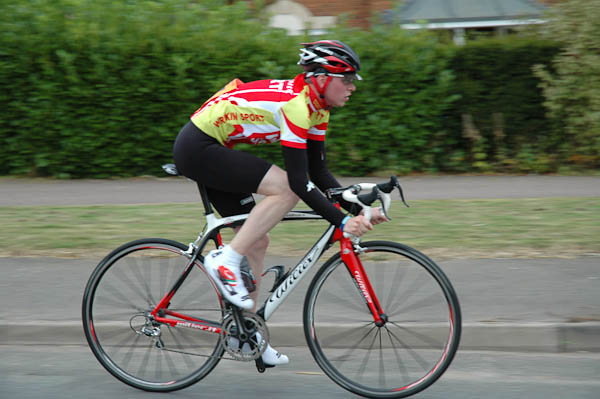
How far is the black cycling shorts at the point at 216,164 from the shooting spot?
379 centimetres

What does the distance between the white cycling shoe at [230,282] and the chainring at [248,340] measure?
0.36ft

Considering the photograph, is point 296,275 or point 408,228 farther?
point 408,228

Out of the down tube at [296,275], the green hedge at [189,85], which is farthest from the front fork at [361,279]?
the green hedge at [189,85]

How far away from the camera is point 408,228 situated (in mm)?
7500

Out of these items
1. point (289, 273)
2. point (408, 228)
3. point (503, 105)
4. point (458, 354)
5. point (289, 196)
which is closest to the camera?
point (289, 196)

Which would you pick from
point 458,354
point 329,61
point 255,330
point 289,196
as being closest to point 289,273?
point 255,330

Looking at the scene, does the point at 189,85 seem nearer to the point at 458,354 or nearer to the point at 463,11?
the point at 458,354

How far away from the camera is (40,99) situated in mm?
10789

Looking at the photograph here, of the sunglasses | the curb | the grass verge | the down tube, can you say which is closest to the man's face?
the sunglasses

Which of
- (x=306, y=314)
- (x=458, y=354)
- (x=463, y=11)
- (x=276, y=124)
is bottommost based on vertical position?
(x=463, y=11)

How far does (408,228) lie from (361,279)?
369 cm

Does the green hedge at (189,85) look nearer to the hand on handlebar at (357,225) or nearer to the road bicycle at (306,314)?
the road bicycle at (306,314)

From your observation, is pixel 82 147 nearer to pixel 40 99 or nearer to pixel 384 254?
pixel 40 99

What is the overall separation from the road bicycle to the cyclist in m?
0.12
